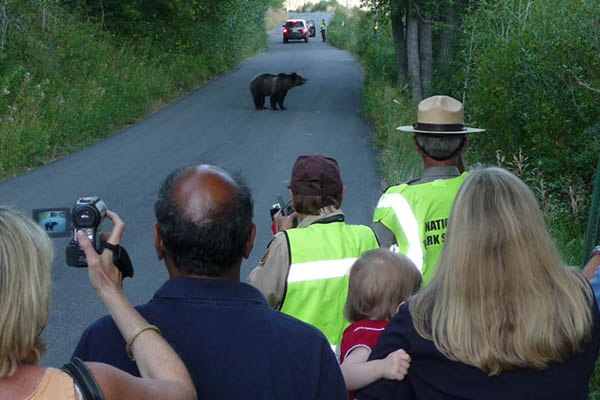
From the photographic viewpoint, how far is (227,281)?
7.11 ft

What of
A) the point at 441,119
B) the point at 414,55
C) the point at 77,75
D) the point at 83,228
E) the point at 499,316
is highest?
the point at 83,228

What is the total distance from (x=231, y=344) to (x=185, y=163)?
12149 mm

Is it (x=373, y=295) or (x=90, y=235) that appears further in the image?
(x=373, y=295)

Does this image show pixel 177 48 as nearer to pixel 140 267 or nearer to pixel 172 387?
pixel 140 267

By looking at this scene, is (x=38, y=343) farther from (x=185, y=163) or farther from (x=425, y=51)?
(x=425, y=51)

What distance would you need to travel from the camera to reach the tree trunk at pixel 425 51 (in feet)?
60.0

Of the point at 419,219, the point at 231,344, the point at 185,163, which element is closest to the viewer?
the point at 231,344

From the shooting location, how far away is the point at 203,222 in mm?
2168

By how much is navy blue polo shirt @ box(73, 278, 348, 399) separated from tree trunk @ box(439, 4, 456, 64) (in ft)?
52.3

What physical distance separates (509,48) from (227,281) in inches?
315

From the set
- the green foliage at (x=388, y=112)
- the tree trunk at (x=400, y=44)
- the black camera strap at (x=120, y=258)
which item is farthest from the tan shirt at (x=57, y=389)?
the tree trunk at (x=400, y=44)

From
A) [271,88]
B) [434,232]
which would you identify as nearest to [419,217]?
[434,232]

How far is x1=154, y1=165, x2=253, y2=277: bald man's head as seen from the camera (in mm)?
2170

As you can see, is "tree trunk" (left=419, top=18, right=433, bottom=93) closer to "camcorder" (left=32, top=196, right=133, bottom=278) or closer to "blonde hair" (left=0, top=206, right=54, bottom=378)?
"camcorder" (left=32, top=196, right=133, bottom=278)
